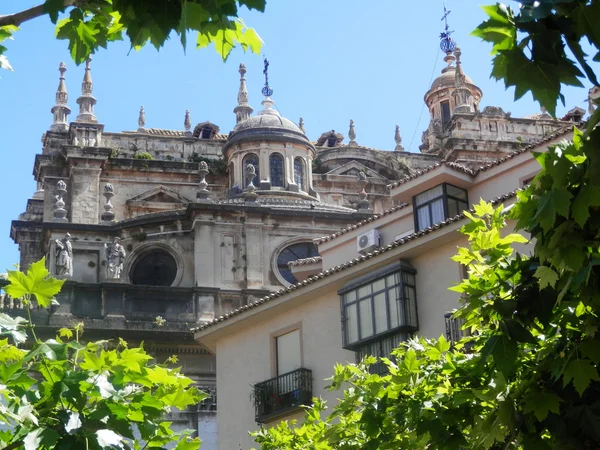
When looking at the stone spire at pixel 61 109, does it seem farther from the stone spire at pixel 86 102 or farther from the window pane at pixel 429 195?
the window pane at pixel 429 195

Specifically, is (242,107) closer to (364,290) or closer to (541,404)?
(364,290)

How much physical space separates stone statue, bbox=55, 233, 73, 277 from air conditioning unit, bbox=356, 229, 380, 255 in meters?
17.9

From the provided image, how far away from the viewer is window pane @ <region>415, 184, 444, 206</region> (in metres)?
30.8

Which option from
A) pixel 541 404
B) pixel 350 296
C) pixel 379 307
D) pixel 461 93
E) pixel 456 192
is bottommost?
pixel 541 404

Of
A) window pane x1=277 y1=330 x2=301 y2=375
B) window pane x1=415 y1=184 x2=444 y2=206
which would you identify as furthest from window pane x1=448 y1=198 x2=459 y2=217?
window pane x1=277 y1=330 x2=301 y2=375

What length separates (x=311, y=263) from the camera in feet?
128

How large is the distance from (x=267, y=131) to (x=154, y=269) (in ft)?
32.9

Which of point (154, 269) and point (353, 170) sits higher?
point (353, 170)

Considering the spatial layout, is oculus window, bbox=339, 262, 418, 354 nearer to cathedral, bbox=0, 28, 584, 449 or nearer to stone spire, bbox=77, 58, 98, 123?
cathedral, bbox=0, 28, 584, 449

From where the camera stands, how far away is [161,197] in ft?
203

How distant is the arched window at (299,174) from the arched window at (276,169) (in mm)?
881

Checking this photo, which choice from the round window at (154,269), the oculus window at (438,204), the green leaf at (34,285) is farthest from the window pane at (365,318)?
the round window at (154,269)

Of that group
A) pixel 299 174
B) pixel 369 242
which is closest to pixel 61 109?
pixel 299 174

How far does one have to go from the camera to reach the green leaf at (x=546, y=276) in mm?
9680
